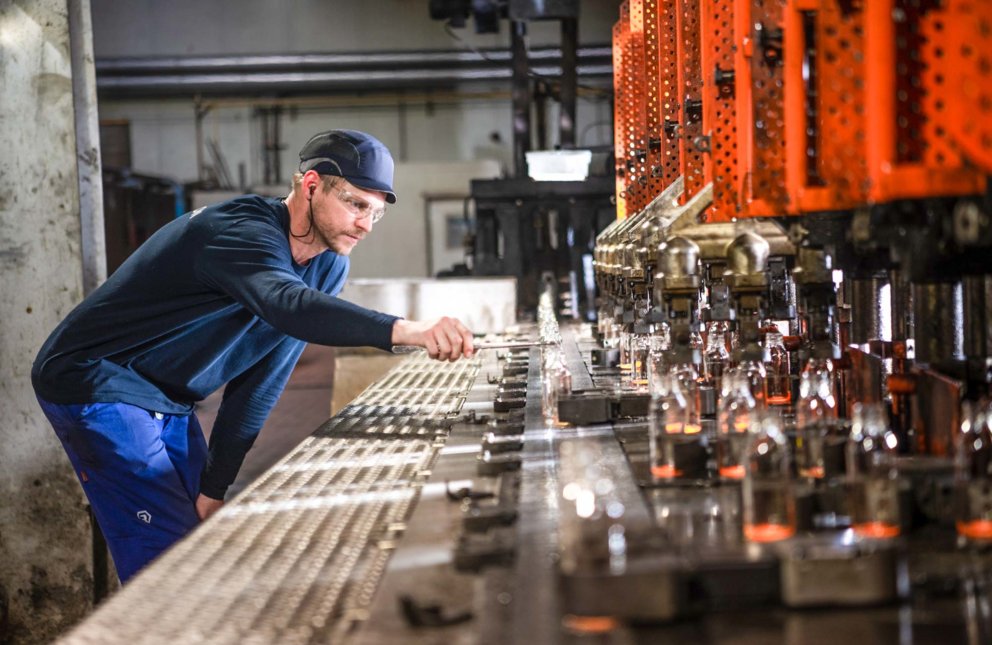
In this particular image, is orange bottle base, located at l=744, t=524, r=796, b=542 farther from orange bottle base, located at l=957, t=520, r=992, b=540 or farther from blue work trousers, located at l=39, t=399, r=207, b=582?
blue work trousers, located at l=39, t=399, r=207, b=582

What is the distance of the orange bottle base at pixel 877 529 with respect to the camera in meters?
1.79

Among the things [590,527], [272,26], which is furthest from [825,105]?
[272,26]

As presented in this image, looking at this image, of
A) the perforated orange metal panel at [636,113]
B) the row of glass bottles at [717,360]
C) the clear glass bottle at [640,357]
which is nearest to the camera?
the row of glass bottles at [717,360]

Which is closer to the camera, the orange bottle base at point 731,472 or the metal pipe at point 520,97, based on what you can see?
the orange bottle base at point 731,472

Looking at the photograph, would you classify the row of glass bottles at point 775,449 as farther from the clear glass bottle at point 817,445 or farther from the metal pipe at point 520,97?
the metal pipe at point 520,97

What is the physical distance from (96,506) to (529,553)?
7.21 feet

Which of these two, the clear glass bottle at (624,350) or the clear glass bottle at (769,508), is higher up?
the clear glass bottle at (624,350)

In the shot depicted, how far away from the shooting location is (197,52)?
12211 millimetres

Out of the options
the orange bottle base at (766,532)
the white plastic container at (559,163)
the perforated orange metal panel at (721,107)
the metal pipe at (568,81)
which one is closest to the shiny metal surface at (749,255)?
the perforated orange metal panel at (721,107)

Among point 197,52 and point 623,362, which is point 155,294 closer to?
point 623,362

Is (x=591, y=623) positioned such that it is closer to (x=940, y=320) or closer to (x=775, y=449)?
(x=775, y=449)

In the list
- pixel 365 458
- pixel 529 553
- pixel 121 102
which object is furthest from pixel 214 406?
pixel 529 553

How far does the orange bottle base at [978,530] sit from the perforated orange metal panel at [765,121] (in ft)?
3.73

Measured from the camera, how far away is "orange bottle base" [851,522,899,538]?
1793 millimetres
